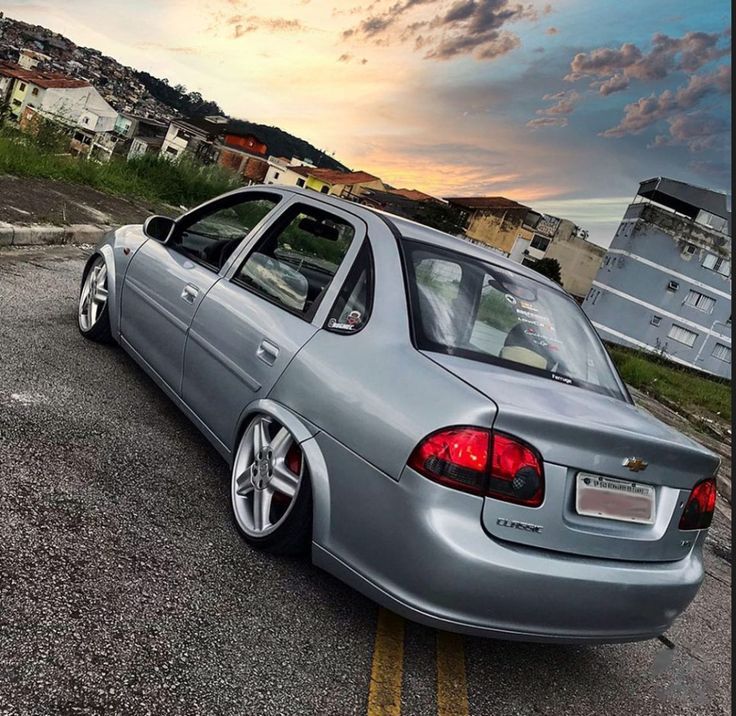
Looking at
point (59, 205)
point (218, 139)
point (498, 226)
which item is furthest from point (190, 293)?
point (218, 139)

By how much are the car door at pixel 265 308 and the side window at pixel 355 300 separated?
2.2 inches

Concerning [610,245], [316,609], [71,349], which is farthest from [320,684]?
[610,245]

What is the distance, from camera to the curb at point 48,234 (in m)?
8.66

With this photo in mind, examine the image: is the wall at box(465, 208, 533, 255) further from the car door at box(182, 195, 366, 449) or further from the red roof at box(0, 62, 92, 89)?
the car door at box(182, 195, 366, 449)

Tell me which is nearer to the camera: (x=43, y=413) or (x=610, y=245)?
(x=43, y=413)

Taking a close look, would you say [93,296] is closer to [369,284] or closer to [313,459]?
[369,284]

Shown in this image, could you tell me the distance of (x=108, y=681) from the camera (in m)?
2.32

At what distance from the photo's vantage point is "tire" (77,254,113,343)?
18.4 ft

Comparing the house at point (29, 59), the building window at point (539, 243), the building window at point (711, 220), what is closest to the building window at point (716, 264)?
the building window at point (711, 220)

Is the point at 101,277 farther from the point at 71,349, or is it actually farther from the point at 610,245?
the point at 610,245

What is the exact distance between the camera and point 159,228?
5.04 m

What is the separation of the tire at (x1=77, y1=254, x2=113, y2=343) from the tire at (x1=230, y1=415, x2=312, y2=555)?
2.48m

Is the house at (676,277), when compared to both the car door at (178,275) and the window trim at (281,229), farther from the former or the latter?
the window trim at (281,229)

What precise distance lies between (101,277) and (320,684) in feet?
12.9
